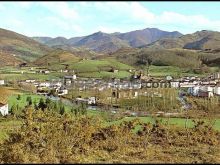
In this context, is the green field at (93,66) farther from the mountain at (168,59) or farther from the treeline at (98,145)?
the treeline at (98,145)

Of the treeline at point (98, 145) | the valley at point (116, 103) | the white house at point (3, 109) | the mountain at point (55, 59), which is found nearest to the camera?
the treeline at point (98, 145)

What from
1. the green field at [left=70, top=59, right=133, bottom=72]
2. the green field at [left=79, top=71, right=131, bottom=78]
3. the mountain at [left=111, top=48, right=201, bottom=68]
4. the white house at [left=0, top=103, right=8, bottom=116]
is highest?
the mountain at [left=111, top=48, right=201, bottom=68]

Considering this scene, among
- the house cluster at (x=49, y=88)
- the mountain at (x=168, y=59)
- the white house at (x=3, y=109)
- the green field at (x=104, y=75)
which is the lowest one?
the white house at (x=3, y=109)

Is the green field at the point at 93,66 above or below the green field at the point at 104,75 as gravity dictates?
above

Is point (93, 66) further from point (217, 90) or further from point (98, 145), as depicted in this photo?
point (98, 145)

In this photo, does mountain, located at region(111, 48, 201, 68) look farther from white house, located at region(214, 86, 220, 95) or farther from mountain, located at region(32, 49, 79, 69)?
white house, located at region(214, 86, 220, 95)

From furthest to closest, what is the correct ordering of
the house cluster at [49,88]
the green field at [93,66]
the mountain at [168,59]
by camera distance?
the mountain at [168,59] < the green field at [93,66] < the house cluster at [49,88]

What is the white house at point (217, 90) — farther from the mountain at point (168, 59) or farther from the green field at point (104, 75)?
the mountain at point (168, 59)

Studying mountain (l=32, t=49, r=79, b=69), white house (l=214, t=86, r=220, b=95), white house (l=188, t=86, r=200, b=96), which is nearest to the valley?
mountain (l=32, t=49, r=79, b=69)

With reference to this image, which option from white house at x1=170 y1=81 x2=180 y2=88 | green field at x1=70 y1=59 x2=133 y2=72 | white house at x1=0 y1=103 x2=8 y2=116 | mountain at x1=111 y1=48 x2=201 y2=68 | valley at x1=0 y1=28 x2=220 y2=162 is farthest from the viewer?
mountain at x1=111 y1=48 x2=201 y2=68

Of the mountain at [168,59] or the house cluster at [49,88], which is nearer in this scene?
the house cluster at [49,88]

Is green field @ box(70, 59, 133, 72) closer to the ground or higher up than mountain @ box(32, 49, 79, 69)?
closer to the ground

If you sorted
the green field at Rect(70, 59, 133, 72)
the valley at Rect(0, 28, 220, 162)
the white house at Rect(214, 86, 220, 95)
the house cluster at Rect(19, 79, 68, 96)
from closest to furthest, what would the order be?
the valley at Rect(0, 28, 220, 162) → the white house at Rect(214, 86, 220, 95) → the house cluster at Rect(19, 79, 68, 96) → the green field at Rect(70, 59, 133, 72)

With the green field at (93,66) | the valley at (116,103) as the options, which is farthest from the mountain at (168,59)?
the green field at (93,66)
